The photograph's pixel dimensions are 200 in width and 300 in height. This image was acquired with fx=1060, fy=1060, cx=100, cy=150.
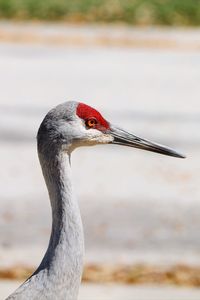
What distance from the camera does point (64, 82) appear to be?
15680mm

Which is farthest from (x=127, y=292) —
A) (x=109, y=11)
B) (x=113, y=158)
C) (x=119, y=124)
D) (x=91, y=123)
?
(x=109, y=11)

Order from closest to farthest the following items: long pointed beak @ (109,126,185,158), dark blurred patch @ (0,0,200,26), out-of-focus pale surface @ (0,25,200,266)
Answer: long pointed beak @ (109,126,185,158) < out-of-focus pale surface @ (0,25,200,266) < dark blurred patch @ (0,0,200,26)

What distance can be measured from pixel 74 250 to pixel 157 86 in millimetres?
11718

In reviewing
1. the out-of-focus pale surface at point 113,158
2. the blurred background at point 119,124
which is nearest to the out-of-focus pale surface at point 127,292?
the blurred background at point 119,124

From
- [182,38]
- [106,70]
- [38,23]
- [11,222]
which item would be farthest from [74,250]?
[38,23]

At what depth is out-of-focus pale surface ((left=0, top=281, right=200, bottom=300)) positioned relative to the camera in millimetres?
6637

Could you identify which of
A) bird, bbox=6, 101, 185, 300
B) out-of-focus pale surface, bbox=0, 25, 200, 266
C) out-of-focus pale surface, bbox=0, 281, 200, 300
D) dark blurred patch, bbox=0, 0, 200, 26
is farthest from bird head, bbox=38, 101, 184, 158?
Result: dark blurred patch, bbox=0, 0, 200, 26

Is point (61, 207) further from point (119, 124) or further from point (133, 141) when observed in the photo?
point (119, 124)

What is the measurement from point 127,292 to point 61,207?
9.17ft

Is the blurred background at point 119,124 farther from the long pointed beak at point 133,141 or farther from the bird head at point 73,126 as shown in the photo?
the bird head at point 73,126

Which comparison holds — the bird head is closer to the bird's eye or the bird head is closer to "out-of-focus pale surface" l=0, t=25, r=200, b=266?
the bird's eye

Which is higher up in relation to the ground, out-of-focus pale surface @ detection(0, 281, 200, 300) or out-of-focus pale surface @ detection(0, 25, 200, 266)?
out-of-focus pale surface @ detection(0, 25, 200, 266)

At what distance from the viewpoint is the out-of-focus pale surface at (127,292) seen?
21.8 feet

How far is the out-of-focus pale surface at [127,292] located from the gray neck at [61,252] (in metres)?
2.58
